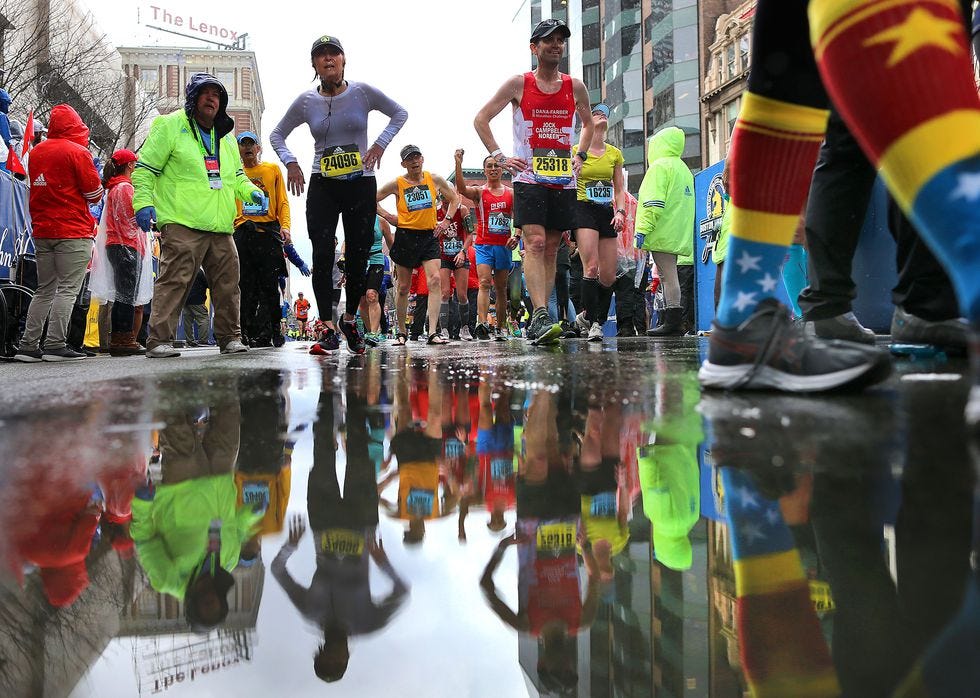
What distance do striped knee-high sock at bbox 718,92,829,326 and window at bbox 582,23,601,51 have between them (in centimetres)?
5638

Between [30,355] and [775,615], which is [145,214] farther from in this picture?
[775,615]

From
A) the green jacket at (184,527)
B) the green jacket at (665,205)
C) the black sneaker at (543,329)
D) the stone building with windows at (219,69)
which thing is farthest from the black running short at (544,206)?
the stone building with windows at (219,69)

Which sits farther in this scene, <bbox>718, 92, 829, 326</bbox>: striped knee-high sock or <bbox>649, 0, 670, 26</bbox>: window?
<bbox>649, 0, 670, 26</bbox>: window

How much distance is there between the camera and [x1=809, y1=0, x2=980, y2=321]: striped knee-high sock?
1125 millimetres

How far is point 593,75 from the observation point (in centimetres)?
5456

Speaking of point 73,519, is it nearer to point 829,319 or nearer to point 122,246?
point 829,319

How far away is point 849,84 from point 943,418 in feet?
1.86

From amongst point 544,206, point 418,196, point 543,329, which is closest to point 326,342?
point 543,329

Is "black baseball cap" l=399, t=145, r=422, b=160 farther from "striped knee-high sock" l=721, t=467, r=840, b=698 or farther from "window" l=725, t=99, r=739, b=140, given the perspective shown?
"window" l=725, t=99, r=739, b=140

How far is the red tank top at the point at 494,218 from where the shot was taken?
10.4m

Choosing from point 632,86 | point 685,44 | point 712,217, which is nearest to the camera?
point 712,217

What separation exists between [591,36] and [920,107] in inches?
2256

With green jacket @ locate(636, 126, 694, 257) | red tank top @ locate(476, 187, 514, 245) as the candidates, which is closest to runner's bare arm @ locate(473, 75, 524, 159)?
green jacket @ locate(636, 126, 694, 257)

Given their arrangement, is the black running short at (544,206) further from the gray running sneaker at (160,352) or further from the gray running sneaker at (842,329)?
the gray running sneaker at (842,329)
